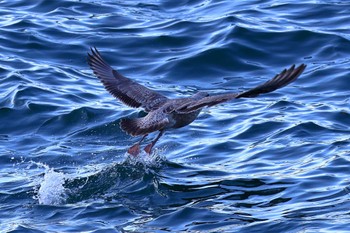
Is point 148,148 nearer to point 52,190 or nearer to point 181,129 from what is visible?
point 181,129

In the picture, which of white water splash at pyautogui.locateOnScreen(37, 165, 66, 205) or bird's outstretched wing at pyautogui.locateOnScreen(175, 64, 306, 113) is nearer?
bird's outstretched wing at pyautogui.locateOnScreen(175, 64, 306, 113)

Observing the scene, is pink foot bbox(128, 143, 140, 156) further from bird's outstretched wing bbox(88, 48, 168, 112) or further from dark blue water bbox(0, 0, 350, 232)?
bird's outstretched wing bbox(88, 48, 168, 112)

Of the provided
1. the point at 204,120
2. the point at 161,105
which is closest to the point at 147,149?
the point at 161,105

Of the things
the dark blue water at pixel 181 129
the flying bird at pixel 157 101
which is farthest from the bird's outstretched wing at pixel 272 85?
the dark blue water at pixel 181 129

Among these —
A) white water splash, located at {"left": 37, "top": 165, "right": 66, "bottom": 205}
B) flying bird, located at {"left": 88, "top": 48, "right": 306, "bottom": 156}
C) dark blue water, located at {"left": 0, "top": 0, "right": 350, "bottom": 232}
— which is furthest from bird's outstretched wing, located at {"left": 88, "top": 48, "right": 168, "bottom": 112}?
white water splash, located at {"left": 37, "top": 165, "right": 66, "bottom": 205}

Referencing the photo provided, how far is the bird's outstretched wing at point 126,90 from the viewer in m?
9.94

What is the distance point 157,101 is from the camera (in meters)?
9.87

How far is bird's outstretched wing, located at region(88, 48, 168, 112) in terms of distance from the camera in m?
9.94

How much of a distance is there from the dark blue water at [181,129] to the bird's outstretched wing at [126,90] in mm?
573

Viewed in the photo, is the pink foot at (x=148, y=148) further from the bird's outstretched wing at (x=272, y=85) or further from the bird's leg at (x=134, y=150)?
the bird's outstretched wing at (x=272, y=85)

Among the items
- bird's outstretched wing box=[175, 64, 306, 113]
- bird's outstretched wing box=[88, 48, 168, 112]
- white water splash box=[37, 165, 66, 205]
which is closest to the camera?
bird's outstretched wing box=[175, 64, 306, 113]

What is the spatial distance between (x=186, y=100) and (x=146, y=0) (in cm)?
672

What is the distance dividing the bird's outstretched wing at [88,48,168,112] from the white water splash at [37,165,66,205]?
4.46 ft

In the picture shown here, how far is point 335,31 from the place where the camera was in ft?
45.2
